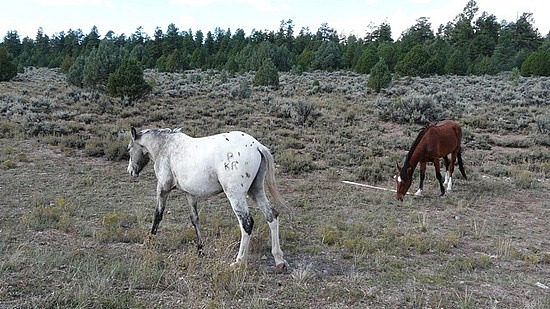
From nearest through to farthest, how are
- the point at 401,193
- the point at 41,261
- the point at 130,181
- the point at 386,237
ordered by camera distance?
the point at 41,261
the point at 386,237
the point at 401,193
the point at 130,181

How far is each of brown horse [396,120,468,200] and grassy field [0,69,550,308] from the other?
37cm

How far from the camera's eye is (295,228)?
693cm

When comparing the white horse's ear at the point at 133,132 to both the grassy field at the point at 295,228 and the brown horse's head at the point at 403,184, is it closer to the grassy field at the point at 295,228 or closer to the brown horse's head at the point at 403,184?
the grassy field at the point at 295,228

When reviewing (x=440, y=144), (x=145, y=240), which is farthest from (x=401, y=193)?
(x=145, y=240)

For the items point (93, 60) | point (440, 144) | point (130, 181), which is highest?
point (93, 60)

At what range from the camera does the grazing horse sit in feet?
16.9

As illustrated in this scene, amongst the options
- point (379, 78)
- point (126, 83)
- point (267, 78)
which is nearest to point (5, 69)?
point (126, 83)

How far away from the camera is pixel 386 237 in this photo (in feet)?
21.3

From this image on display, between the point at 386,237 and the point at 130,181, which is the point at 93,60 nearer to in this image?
the point at 130,181

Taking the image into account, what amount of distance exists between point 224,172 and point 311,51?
150ft

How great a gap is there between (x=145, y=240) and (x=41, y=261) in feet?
4.08

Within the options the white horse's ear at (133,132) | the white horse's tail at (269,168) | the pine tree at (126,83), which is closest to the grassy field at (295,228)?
the white horse's tail at (269,168)

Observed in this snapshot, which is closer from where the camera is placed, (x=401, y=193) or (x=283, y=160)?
(x=401, y=193)

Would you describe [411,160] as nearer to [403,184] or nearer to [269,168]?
[403,184]
